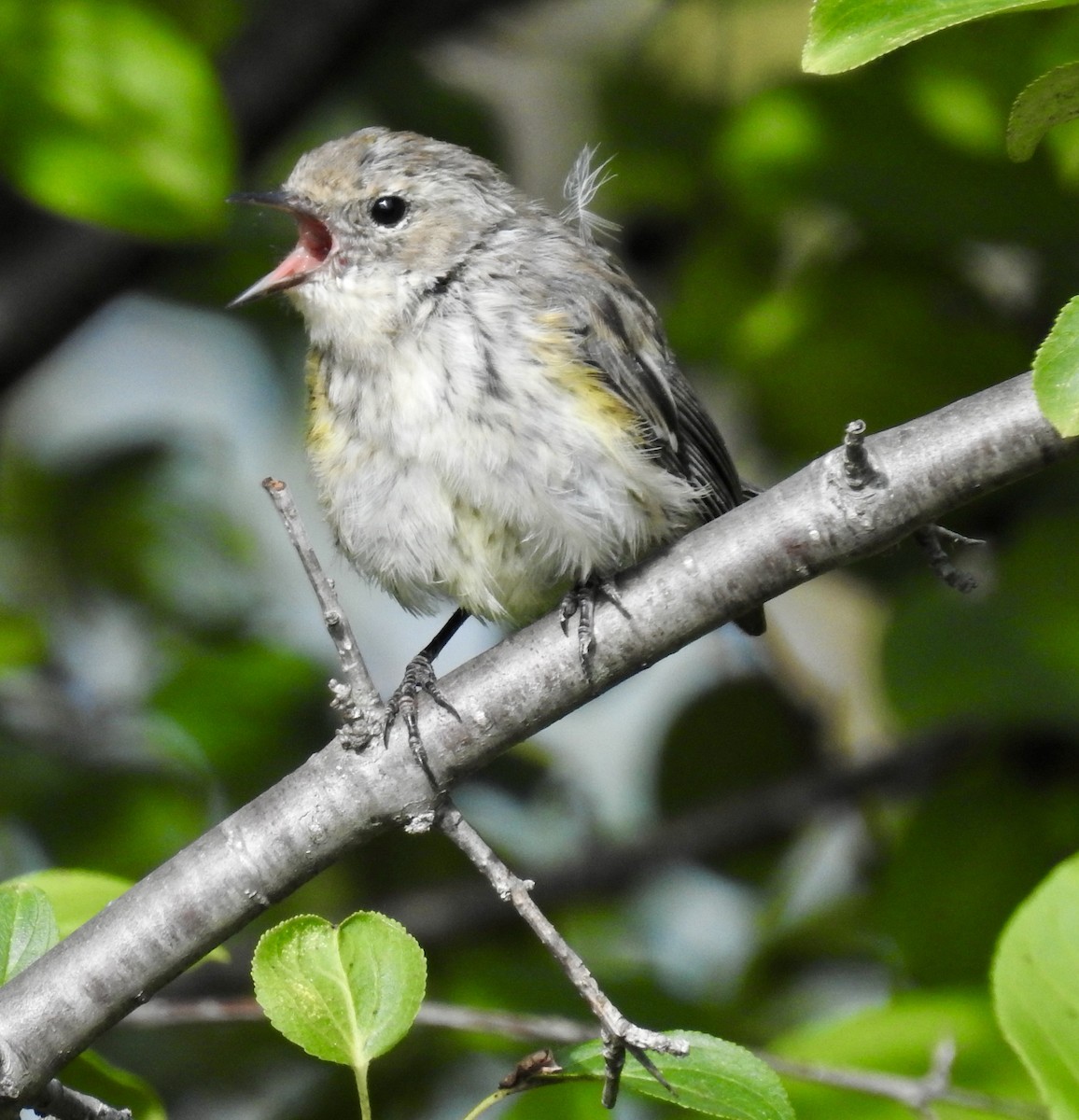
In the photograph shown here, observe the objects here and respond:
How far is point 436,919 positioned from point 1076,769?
191cm

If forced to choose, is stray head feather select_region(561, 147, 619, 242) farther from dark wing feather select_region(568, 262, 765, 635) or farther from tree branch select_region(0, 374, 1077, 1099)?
tree branch select_region(0, 374, 1077, 1099)

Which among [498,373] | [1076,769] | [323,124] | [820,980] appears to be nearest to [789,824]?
[820,980]

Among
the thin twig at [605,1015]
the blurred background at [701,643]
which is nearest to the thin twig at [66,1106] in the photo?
the thin twig at [605,1015]

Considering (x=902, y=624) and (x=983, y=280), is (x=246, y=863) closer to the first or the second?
(x=902, y=624)

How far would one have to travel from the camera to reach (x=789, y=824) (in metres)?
4.68

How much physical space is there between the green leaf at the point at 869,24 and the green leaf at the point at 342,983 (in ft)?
4.18

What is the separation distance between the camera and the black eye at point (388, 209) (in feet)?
12.0

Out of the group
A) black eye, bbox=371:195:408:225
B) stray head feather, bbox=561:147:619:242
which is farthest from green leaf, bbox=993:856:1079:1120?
stray head feather, bbox=561:147:619:242

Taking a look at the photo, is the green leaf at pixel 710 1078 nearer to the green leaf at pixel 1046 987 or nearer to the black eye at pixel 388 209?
the green leaf at pixel 1046 987

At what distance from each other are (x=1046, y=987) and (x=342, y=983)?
1068mm

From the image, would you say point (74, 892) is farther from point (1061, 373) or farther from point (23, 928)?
point (1061, 373)

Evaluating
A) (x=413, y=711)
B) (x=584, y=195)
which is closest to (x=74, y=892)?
(x=413, y=711)

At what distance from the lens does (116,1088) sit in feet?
8.14

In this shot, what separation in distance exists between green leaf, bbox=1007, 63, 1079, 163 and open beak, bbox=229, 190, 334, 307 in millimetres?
2037
